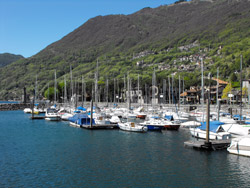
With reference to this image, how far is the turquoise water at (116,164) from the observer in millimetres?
30328

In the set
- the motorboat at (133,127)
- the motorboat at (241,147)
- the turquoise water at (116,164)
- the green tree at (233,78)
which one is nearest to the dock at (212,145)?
the turquoise water at (116,164)

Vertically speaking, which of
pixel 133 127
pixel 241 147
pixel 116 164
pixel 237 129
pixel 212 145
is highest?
pixel 237 129

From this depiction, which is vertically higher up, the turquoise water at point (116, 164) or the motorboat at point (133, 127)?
the motorboat at point (133, 127)

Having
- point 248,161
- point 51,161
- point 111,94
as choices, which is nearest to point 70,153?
point 51,161

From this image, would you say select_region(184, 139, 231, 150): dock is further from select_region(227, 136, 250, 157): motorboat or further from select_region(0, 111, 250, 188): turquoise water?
select_region(227, 136, 250, 157): motorboat

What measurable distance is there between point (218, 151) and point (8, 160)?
26.9 metres

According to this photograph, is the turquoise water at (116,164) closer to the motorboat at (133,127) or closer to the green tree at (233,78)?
the motorboat at (133,127)

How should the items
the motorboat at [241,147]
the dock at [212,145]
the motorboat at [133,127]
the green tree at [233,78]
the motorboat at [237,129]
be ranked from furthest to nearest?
1. the green tree at [233,78]
2. the motorboat at [133,127]
3. the motorboat at [237,129]
4. the dock at [212,145]
5. the motorboat at [241,147]

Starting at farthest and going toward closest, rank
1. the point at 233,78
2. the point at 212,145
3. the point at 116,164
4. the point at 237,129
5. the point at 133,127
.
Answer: the point at 233,78 < the point at 133,127 < the point at 237,129 < the point at 212,145 < the point at 116,164

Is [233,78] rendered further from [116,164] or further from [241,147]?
[116,164]

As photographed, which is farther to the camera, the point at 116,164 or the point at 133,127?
the point at 133,127

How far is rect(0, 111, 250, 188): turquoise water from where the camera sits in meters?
30.3

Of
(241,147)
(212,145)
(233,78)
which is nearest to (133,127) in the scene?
(212,145)

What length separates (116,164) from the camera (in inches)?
1436
